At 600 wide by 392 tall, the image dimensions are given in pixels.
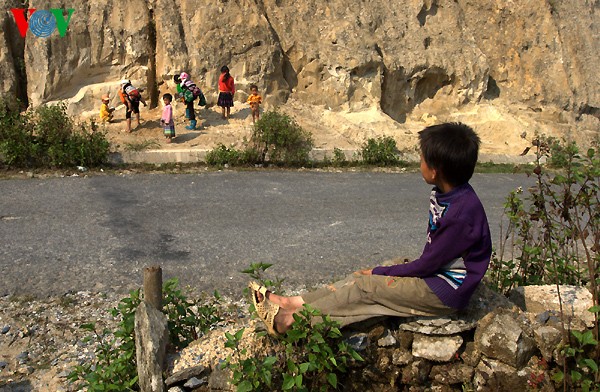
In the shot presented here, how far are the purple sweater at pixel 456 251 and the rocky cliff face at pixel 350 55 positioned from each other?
11132 mm

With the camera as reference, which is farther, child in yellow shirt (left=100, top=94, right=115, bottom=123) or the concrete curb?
child in yellow shirt (left=100, top=94, right=115, bottom=123)

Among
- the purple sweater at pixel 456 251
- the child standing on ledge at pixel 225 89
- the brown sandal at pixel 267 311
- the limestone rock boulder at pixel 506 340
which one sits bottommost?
the limestone rock boulder at pixel 506 340

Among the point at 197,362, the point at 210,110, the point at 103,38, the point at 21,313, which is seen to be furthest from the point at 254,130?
the point at 197,362

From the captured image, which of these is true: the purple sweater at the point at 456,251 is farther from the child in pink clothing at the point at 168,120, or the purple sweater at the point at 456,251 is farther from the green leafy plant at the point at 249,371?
the child in pink clothing at the point at 168,120

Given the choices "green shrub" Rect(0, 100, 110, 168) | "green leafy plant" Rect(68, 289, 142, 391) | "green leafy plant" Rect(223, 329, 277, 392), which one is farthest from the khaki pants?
"green shrub" Rect(0, 100, 110, 168)

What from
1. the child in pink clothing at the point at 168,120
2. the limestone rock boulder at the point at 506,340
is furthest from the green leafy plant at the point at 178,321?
the child in pink clothing at the point at 168,120

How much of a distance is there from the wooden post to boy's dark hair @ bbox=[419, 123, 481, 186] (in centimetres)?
168

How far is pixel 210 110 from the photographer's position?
13305mm

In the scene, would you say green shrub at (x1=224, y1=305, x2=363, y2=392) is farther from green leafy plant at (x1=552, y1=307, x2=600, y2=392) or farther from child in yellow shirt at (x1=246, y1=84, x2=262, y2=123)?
child in yellow shirt at (x1=246, y1=84, x2=262, y2=123)

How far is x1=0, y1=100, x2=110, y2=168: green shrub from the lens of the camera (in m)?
9.66

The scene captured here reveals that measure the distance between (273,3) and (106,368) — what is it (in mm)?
13310

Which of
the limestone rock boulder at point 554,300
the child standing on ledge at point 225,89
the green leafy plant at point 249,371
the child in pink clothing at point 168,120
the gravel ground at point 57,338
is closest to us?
the green leafy plant at point 249,371

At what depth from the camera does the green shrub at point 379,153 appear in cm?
1181

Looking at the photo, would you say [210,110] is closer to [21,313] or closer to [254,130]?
[254,130]
